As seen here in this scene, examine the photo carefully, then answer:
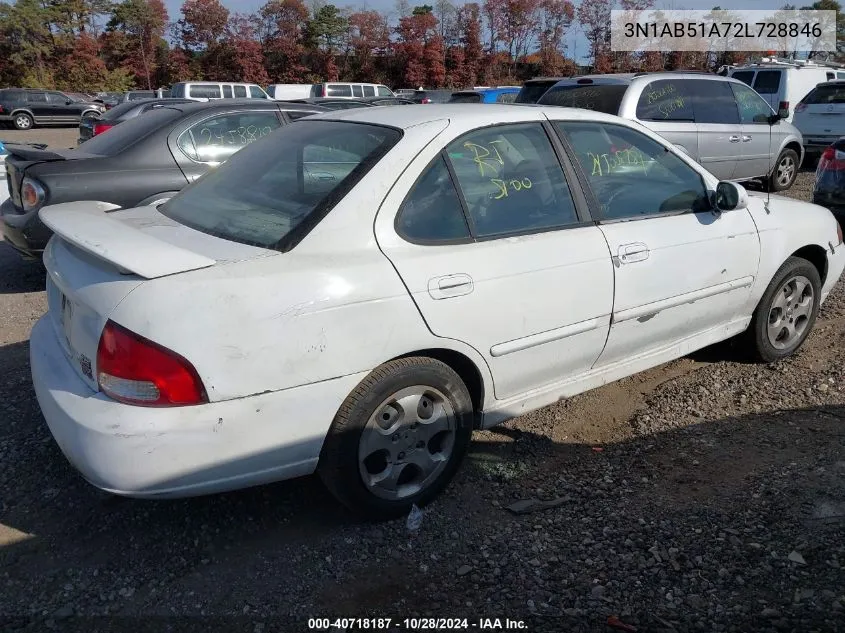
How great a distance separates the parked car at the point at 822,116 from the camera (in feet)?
43.8

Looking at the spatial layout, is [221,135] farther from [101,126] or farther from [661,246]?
[101,126]

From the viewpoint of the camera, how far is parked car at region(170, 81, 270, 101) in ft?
76.5

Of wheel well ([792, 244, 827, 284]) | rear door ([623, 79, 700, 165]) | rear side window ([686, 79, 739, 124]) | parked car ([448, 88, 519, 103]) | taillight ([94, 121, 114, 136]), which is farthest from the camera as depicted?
parked car ([448, 88, 519, 103])

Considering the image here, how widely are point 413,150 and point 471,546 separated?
64.1 inches

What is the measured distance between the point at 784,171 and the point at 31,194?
10.2m

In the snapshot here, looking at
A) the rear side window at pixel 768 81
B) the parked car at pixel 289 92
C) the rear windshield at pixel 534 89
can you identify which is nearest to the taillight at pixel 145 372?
the rear windshield at pixel 534 89

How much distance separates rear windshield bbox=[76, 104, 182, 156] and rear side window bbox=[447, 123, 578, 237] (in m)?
4.06

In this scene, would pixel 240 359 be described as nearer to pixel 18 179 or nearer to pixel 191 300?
pixel 191 300

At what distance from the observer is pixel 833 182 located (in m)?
7.22

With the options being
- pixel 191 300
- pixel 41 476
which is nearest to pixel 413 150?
pixel 191 300

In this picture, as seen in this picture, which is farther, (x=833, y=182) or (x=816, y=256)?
(x=833, y=182)

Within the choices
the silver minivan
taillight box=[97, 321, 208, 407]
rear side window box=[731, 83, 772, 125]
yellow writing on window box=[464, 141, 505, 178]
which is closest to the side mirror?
yellow writing on window box=[464, 141, 505, 178]

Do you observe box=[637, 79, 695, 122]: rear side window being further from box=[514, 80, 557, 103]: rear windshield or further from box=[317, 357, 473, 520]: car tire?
box=[317, 357, 473, 520]: car tire

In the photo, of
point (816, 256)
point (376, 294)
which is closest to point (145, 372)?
point (376, 294)
